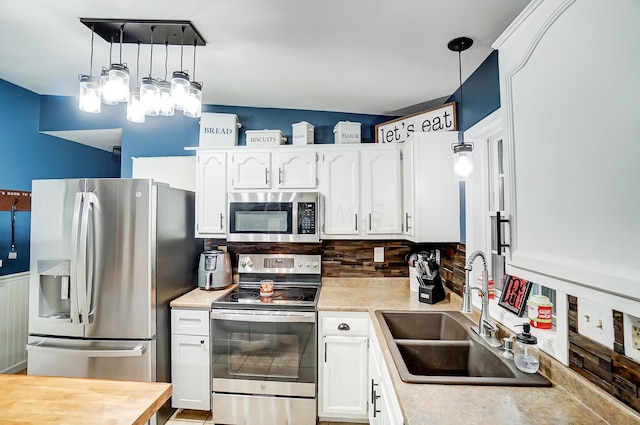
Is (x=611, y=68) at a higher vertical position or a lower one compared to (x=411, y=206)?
higher

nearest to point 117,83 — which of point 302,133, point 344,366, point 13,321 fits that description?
point 302,133

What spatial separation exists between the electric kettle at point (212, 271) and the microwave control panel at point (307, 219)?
2.49ft

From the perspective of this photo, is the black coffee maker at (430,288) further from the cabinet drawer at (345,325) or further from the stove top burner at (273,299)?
the stove top burner at (273,299)

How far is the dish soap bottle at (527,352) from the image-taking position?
1138 mm

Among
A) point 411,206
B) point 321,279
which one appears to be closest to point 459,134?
point 411,206

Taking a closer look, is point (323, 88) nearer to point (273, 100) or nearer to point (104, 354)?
point (273, 100)

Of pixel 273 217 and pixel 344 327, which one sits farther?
pixel 273 217

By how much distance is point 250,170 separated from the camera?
7.92 feet

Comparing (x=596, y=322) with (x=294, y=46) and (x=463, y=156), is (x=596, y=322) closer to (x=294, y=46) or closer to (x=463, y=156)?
(x=463, y=156)

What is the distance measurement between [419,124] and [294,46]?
115cm

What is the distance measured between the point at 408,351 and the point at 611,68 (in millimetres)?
1431

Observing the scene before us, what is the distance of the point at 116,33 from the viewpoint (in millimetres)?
1685

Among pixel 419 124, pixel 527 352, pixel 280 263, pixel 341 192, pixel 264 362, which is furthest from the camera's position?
pixel 280 263

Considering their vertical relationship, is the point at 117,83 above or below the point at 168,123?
below
